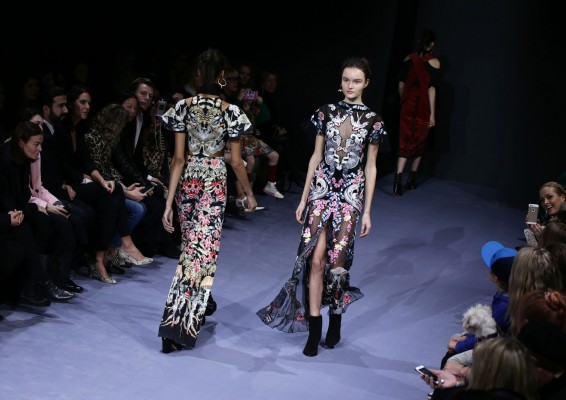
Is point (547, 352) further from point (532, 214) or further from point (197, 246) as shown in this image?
point (532, 214)

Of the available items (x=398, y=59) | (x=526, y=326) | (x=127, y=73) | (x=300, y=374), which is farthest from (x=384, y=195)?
(x=526, y=326)

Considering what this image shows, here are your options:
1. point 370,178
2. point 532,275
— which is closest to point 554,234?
point 532,275

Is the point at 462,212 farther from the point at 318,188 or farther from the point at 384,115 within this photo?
the point at 318,188

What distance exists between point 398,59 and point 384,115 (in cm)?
56

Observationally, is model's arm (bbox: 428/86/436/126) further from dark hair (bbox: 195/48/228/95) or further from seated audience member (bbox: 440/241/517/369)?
seated audience member (bbox: 440/241/517/369)

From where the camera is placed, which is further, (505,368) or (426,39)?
(426,39)

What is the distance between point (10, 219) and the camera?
4734 mm

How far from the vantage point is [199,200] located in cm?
461

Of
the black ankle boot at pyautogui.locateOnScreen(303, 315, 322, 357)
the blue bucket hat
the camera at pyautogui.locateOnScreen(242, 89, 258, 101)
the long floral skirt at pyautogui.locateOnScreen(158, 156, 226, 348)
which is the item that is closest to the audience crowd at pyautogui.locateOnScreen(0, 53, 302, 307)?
the long floral skirt at pyautogui.locateOnScreen(158, 156, 226, 348)

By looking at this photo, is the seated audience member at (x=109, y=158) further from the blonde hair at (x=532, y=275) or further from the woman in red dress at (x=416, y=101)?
the woman in red dress at (x=416, y=101)

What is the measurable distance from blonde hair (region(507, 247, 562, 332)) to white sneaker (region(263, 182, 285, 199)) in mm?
4363

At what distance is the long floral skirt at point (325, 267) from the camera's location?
472cm

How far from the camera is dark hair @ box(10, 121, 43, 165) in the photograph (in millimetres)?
4855

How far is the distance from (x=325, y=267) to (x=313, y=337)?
0.36 m
